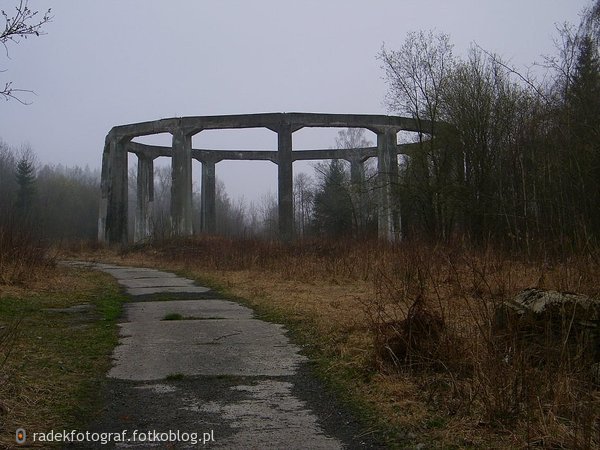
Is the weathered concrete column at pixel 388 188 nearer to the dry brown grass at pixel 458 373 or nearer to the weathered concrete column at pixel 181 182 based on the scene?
the weathered concrete column at pixel 181 182

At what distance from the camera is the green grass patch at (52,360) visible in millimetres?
3906

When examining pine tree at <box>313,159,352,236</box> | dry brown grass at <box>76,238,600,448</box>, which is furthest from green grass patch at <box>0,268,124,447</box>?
pine tree at <box>313,159,352,236</box>

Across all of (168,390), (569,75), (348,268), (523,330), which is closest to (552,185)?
(569,75)

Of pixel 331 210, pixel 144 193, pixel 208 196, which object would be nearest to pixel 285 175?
pixel 331 210

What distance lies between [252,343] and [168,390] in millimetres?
1870

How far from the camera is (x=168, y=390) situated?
15.1 ft

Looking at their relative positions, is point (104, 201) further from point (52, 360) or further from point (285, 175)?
point (52, 360)

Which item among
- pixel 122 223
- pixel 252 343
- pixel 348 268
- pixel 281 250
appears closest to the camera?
pixel 252 343

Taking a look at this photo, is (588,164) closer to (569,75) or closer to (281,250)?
(569,75)

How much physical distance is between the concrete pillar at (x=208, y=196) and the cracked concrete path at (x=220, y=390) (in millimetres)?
33249

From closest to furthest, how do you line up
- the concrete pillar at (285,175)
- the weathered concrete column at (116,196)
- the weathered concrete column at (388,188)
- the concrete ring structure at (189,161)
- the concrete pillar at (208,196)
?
the weathered concrete column at (388,188)
the concrete ring structure at (189,161)
the concrete pillar at (285,175)
the weathered concrete column at (116,196)
the concrete pillar at (208,196)

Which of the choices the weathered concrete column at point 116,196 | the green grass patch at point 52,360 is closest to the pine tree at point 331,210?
the weathered concrete column at point 116,196

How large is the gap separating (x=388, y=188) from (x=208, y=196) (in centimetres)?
2216

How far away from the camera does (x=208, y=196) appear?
4109 cm
